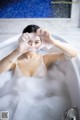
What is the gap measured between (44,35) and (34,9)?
13cm

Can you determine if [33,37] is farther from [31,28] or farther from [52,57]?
[52,57]

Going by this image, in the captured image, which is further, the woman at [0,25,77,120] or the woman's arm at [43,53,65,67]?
the woman's arm at [43,53,65,67]

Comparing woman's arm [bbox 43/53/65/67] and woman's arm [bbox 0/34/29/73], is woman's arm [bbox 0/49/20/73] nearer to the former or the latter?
woman's arm [bbox 0/34/29/73]

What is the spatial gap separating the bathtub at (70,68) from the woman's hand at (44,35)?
3 centimetres

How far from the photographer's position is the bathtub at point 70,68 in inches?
47.9

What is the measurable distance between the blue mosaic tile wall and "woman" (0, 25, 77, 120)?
0.07 meters

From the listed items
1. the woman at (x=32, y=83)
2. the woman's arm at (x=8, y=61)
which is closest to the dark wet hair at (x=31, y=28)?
the woman at (x=32, y=83)

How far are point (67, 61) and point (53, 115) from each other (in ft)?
0.99

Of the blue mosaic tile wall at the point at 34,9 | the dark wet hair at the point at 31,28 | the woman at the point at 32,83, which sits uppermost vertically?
the blue mosaic tile wall at the point at 34,9

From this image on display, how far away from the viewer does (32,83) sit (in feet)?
4.07

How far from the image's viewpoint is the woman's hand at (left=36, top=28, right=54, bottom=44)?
1.25m

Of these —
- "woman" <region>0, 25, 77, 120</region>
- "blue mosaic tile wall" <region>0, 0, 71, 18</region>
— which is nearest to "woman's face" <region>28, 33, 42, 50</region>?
"woman" <region>0, 25, 77, 120</region>

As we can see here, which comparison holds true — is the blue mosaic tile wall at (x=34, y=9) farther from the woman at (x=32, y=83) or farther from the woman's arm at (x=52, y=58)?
the woman's arm at (x=52, y=58)

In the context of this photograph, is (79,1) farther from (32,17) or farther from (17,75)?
(17,75)
